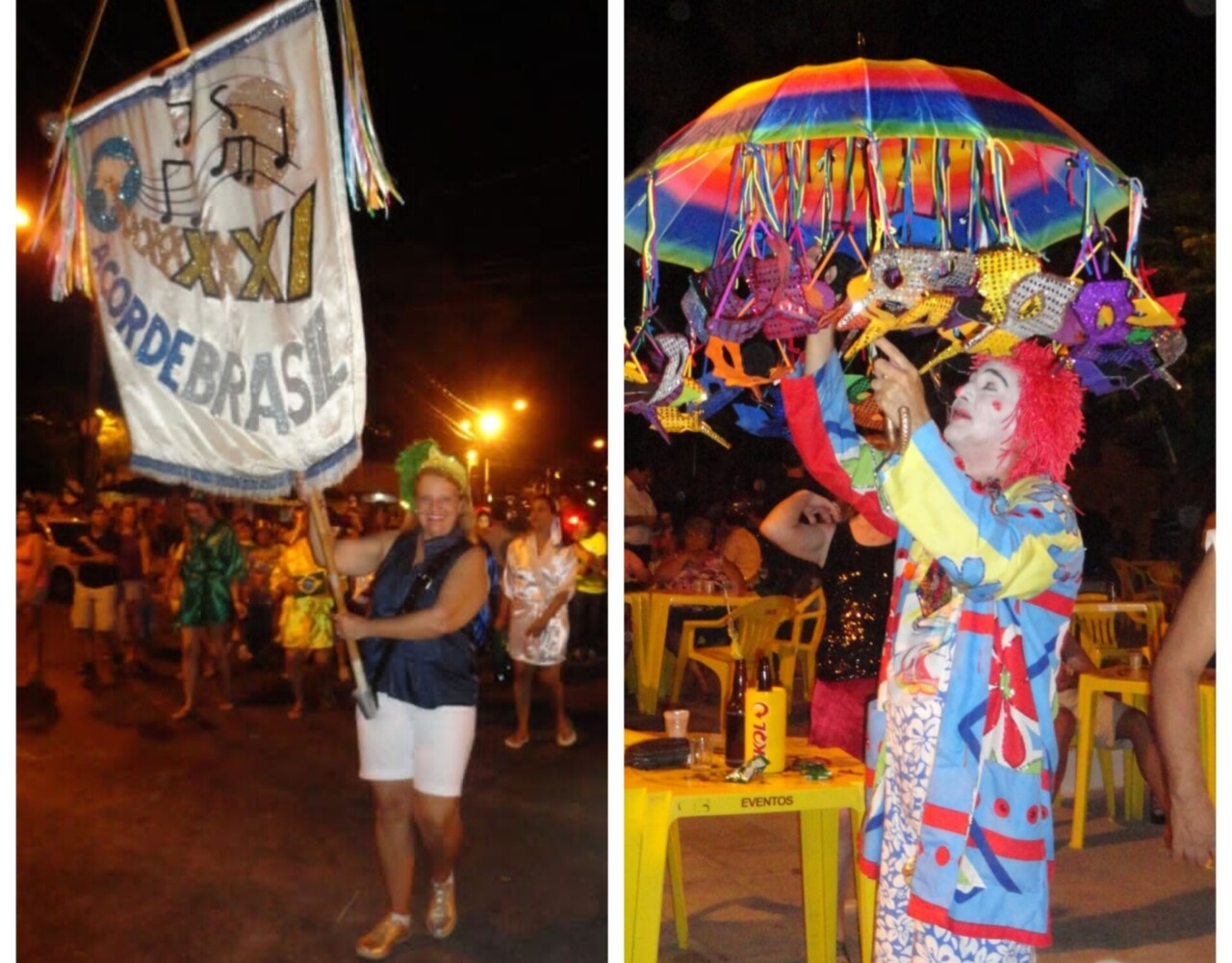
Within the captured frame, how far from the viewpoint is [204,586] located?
5.67 metres

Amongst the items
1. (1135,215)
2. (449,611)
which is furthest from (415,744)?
(1135,215)

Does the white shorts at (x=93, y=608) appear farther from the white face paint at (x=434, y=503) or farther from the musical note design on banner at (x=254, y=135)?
the musical note design on banner at (x=254, y=135)

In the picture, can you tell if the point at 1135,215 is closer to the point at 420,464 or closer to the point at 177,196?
the point at 420,464

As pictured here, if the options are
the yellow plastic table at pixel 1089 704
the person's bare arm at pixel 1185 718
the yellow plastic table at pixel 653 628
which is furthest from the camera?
the yellow plastic table at pixel 653 628

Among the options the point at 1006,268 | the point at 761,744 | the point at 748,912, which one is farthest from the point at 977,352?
the point at 748,912

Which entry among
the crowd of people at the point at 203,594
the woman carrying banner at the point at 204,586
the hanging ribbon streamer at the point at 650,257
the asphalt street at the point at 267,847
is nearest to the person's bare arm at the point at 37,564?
the crowd of people at the point at 203,594

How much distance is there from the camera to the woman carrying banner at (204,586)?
5.42 meters

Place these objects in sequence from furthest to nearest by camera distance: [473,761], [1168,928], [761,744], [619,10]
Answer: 1. [473,761]
2. [1168,928]
3. [761,744]
4. [619,10]

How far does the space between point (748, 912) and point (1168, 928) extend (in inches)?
43.4

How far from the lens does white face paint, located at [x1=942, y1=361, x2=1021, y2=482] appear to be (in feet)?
7.19

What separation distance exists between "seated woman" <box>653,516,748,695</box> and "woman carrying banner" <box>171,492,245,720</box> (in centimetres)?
234

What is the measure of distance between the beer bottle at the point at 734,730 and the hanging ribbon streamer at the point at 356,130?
129cm

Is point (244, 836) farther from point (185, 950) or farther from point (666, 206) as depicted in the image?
point (666, 206)

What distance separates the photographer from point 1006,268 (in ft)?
6.78
